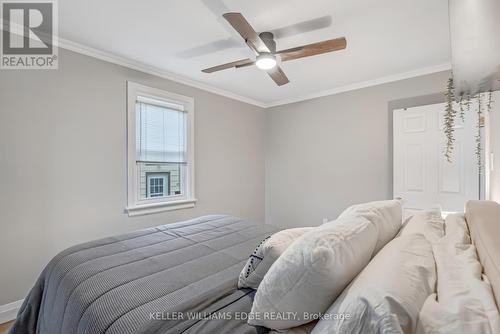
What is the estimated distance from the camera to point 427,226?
1431mm

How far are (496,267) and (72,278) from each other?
1.78 meters

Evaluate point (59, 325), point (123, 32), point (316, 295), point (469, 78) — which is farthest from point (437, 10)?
point (59, 325)

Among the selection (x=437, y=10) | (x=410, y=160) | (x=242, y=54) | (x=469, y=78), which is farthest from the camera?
(x=410, y=160)

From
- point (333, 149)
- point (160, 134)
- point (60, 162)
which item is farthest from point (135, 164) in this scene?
point (333, 149)

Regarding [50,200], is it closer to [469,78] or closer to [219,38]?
[219,38]

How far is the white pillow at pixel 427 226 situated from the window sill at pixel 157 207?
8.78ft

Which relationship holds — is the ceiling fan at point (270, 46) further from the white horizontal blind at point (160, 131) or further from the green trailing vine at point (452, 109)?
the white horizontal blind at point (160, 131)

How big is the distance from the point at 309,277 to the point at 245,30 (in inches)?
63.4

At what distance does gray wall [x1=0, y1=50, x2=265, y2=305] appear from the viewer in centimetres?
214

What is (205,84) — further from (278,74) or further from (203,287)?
(203,287)

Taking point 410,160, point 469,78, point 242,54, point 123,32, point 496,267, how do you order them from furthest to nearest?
point 410,160, point 242,54, point 123,32, point 469,78, point 496,267

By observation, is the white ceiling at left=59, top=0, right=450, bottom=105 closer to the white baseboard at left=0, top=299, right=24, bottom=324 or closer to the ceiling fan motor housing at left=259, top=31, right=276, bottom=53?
the ceiling fan motor housing at left=259, top=31, right=276, bottom=53

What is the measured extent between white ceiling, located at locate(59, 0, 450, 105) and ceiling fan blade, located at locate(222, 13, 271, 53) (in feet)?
0.95

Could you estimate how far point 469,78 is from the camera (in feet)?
4.45
